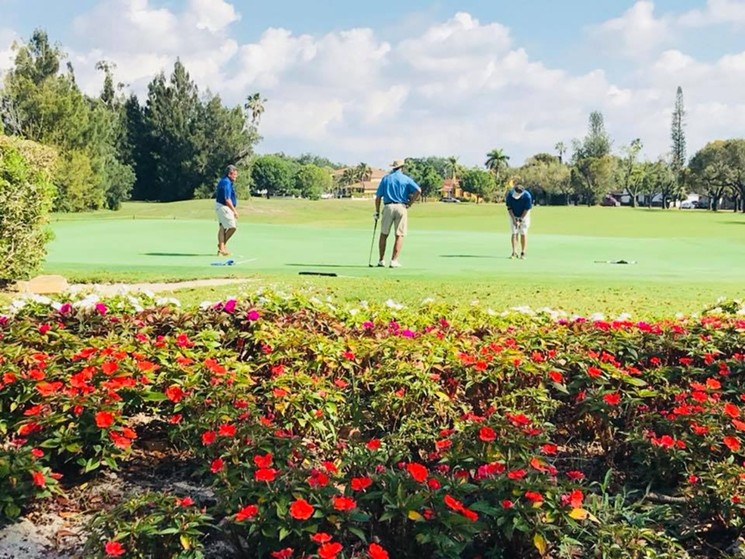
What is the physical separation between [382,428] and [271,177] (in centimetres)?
13310

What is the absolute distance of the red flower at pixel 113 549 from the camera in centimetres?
241

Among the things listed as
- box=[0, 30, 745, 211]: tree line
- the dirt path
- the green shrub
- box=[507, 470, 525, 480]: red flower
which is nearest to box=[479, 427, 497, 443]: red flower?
box=[507, 470, 525, 480]: red flower

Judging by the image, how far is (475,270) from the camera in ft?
47.2

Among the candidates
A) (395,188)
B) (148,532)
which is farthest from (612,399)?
(395,188)

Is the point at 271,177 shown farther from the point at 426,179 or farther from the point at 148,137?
the point at 148,137

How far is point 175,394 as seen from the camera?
370 cm

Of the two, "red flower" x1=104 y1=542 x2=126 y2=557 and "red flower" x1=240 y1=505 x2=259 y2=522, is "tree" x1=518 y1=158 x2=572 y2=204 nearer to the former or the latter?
"red flower" x1=240 y1=505 x2=259 y2=522

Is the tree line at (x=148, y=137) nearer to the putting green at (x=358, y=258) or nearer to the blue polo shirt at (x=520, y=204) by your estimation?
the putting green at (x=358, y=258)

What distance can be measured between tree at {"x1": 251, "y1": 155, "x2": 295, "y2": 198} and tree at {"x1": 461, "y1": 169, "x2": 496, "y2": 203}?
32364 millimetres

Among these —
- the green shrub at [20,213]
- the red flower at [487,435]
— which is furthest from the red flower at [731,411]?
the green shrub at [20,213]

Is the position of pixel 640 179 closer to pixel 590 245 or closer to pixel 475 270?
pixel 590 245

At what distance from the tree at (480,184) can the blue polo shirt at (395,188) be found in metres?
117

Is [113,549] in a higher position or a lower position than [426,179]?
lower

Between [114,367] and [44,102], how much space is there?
49.7 m
